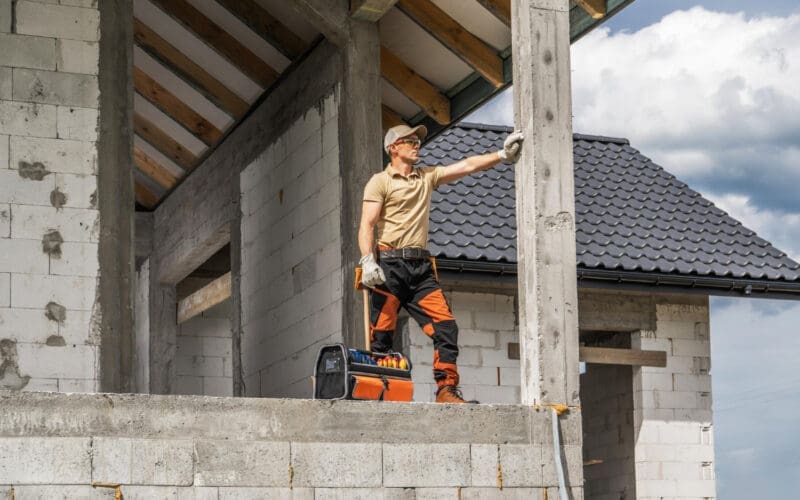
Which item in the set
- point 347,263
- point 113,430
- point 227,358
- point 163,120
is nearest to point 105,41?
point 347,263

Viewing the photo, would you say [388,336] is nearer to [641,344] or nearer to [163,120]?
[641,344]

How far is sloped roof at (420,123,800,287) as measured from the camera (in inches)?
583

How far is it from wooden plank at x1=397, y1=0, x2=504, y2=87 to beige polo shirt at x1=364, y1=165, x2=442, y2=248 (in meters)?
3.72

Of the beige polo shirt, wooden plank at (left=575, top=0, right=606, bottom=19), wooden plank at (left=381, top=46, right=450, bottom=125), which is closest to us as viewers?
the beige polo shirt

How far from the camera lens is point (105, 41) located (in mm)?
10641

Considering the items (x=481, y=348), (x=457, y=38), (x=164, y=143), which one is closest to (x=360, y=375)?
(x=457, y=38)

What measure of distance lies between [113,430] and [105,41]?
4.11 metres

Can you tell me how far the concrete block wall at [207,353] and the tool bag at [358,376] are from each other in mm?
11020

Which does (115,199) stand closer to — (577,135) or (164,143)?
(164,143)

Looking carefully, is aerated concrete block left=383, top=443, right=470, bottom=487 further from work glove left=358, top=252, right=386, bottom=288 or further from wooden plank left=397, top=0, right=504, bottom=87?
wooden plank left=397, top=0, right=504, bottom=87

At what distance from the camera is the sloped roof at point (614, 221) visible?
583 inches

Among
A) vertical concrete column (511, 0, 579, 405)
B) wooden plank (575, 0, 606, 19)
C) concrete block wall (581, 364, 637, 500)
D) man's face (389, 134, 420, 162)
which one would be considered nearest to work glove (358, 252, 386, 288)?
man's face (389, 134, 420, 162)

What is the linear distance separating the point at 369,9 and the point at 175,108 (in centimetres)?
422

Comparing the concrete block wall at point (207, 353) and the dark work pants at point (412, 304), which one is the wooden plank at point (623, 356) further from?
the concrete block wall at point (207, 353)
